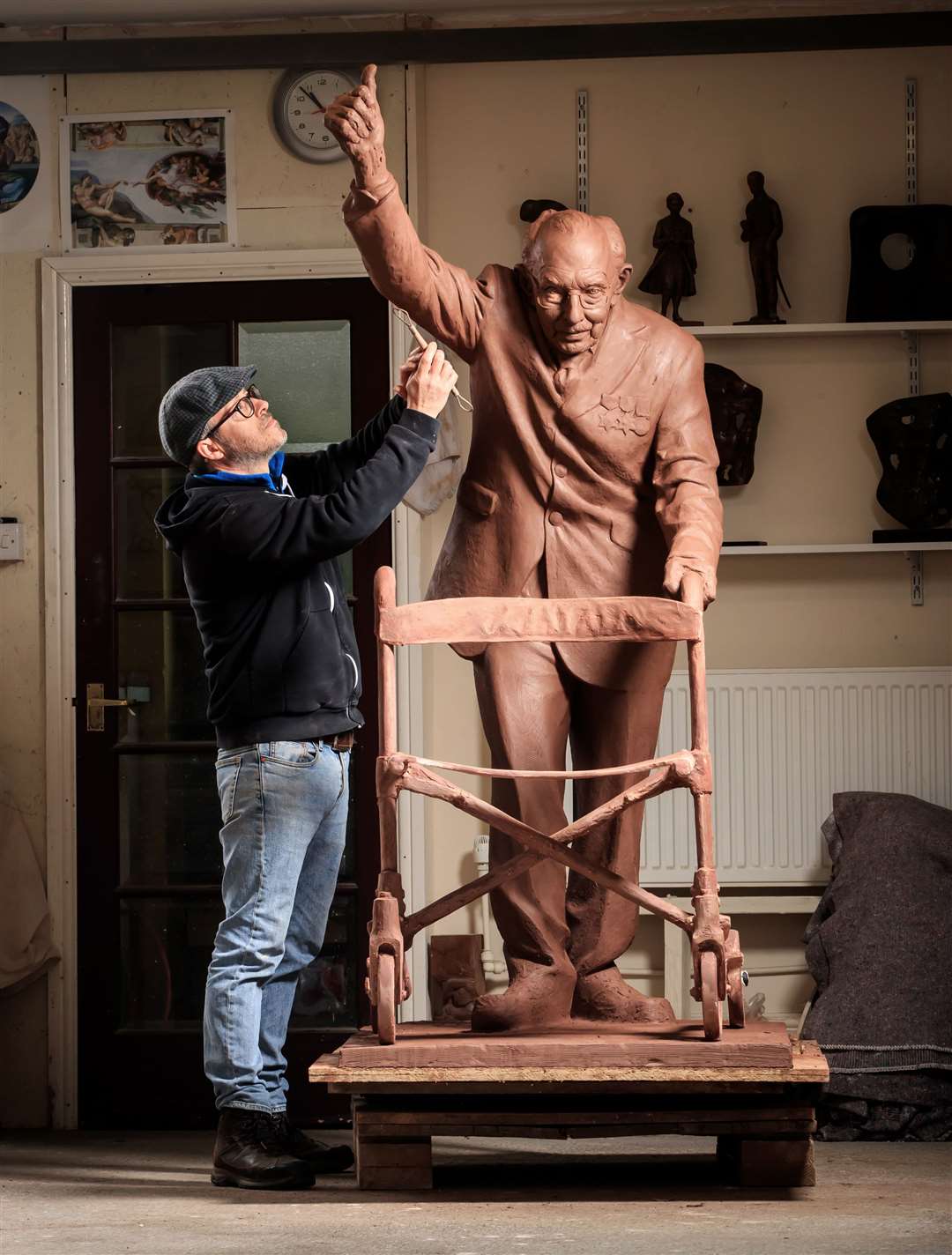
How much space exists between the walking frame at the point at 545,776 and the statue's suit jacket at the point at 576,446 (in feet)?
0.65

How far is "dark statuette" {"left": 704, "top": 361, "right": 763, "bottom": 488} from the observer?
14.6ft

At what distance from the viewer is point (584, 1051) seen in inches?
103

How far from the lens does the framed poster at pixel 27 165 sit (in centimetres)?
468

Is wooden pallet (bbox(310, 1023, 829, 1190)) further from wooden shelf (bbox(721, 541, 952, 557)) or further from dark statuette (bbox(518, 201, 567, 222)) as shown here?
dark statuette (bbox(518, 201, 567, 222))

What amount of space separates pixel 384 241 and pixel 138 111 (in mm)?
2147

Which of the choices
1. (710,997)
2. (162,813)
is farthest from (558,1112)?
(162,813)

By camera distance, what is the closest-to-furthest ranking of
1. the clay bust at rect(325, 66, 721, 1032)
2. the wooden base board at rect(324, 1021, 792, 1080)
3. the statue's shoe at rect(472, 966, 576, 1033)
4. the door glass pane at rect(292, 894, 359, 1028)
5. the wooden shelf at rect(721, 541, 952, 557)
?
the wooden base board at rect(324, 1021, 792, 1080) → the statue's shoe at rect(472, 966, 576, 1033) → the clay bust at rect(325, 66, 721, 1032) → the wooden shelf at rect(721, 541, 952, 557) → the door glass pane at rect(292, 894, 359, 1028)

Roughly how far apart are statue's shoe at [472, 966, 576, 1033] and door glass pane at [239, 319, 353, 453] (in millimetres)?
2151

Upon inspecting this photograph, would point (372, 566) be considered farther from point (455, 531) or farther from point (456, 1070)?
point (456, 1070)

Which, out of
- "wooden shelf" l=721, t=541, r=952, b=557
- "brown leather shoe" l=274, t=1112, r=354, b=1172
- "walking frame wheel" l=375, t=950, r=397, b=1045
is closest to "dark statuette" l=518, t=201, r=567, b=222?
"wooden shelf" l=721, t=541, r=952, b=557

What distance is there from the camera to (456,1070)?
8.65ft

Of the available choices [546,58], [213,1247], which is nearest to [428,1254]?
[213,1247]

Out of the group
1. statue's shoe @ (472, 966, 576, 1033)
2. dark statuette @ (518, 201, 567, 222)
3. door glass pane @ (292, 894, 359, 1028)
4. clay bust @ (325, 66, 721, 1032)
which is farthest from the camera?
door glass pane @ (292, 894, 359, 1028)

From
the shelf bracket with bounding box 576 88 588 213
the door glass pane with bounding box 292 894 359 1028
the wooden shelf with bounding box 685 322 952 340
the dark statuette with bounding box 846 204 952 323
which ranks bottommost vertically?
the door glass pane with bounding box 292 894 359 1028
